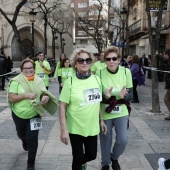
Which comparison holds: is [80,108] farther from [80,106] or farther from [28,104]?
[28,104]

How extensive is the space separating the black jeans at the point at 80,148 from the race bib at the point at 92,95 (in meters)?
0.46

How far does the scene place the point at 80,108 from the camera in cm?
340

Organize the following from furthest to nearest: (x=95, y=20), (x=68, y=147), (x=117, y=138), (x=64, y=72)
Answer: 1. (x=95, y=20)
2. (x=64, y=72)
3. (x=68, y=147)
4. (x=117, y=138)

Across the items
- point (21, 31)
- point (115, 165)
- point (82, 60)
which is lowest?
point (115, 165)

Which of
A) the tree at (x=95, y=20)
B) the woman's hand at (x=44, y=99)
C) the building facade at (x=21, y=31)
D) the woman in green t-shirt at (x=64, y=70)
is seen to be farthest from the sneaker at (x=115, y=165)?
the building facade at (x=21, y=31)

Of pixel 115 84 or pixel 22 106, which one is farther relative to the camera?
pixel 22 106

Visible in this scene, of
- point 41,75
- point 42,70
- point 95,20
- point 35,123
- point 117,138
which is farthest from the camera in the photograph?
point 95,20

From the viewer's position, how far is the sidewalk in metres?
4.58

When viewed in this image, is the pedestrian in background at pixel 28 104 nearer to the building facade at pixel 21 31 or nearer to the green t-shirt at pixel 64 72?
the green t-shirt at pixel 64 72

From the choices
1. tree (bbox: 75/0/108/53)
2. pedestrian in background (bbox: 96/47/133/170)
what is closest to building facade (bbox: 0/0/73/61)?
tree (bbox: 75/0/108/53)

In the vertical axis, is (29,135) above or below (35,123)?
below

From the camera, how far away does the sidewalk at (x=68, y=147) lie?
4578mm

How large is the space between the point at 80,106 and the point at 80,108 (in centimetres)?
2

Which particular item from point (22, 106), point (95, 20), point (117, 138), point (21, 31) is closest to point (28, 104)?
point (22, 106)
